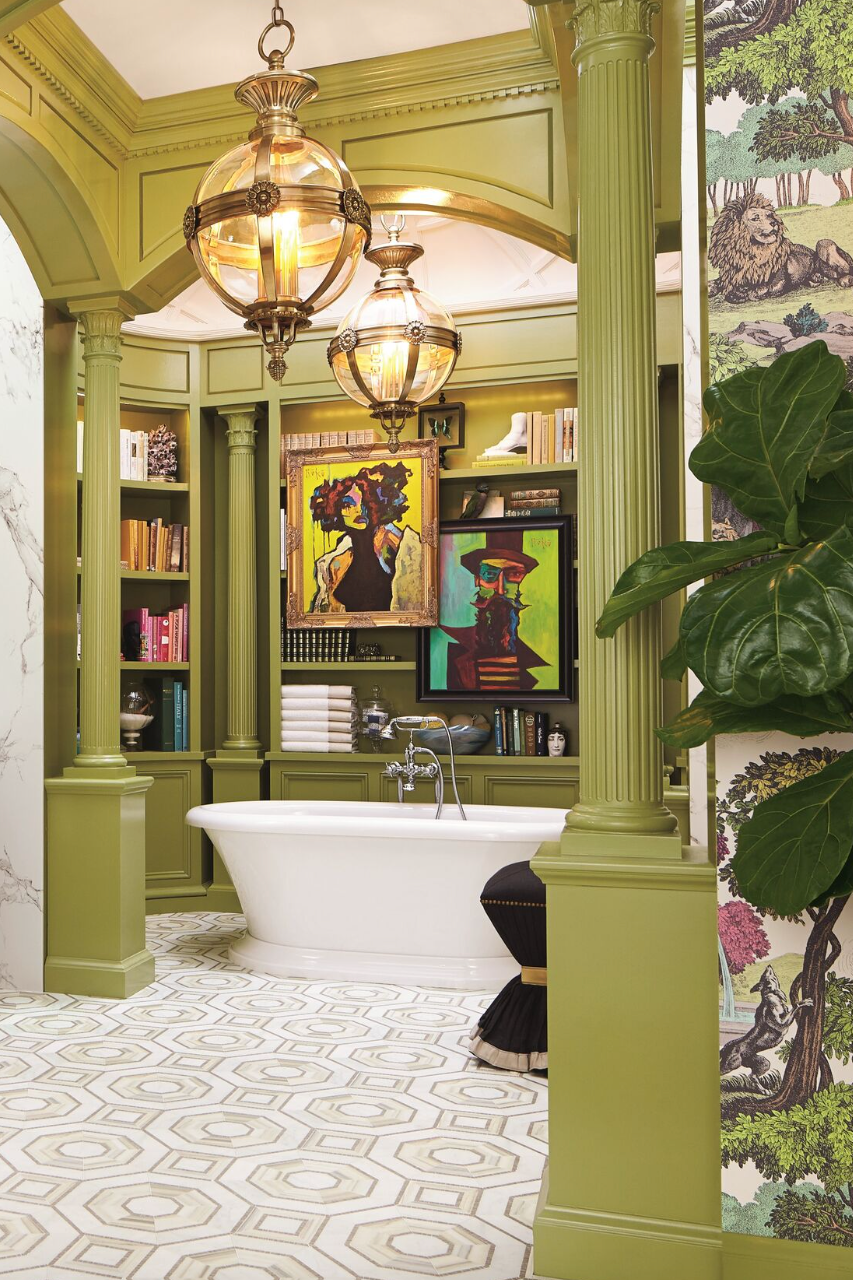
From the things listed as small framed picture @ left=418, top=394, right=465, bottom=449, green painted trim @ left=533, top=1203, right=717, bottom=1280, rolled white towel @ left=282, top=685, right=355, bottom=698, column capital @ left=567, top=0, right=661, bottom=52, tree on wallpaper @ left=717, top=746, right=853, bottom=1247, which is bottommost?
green painted trim @ left=533, top=1203, right=717, bottom=1280

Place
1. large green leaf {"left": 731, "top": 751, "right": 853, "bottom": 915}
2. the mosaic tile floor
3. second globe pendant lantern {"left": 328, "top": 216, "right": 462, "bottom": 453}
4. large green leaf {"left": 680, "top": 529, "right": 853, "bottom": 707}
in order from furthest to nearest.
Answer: second globe pendant lantern {"left": 328, "top": 216, "right": 462, "bottom": 453}, the mosaic tile floor, large green leaf {"left": 731, "top": 751, "right": 853, "bottom": 915}, large green leaf {"left": 680, "top": 529, "right": 853, "bottom": 707}

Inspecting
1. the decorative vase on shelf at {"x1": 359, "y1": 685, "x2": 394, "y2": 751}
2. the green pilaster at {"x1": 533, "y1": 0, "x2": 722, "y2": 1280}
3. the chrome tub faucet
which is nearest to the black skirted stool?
the green pilaster at {"x1": 533, "y1": 0, "x2": 722, "y2": 1280}

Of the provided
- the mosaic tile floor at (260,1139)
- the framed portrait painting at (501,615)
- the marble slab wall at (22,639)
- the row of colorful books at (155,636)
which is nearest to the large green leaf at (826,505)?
the mosaic tile floor at (260,1139)

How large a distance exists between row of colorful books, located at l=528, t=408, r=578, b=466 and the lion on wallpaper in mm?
3139

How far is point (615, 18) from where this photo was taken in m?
2.20

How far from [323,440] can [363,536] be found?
1.85ft

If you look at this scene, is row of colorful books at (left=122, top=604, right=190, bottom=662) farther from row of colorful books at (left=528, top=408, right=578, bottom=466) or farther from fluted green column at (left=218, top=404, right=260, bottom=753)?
row of colorful books at (left=528, top=408, right=578, bottom=466)

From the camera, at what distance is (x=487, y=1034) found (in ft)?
10.8

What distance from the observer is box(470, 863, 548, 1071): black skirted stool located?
3.23m

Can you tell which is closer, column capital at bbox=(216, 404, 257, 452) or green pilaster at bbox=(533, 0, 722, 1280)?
green pilaster at bbox=(533, 0, 722, 1280)

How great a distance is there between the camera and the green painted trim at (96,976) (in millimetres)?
3949

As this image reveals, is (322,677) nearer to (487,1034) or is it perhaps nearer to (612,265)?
(487,1034)

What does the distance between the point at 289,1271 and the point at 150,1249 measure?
306mm

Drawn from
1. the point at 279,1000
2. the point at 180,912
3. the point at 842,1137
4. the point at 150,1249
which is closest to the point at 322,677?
the point at 180,912
